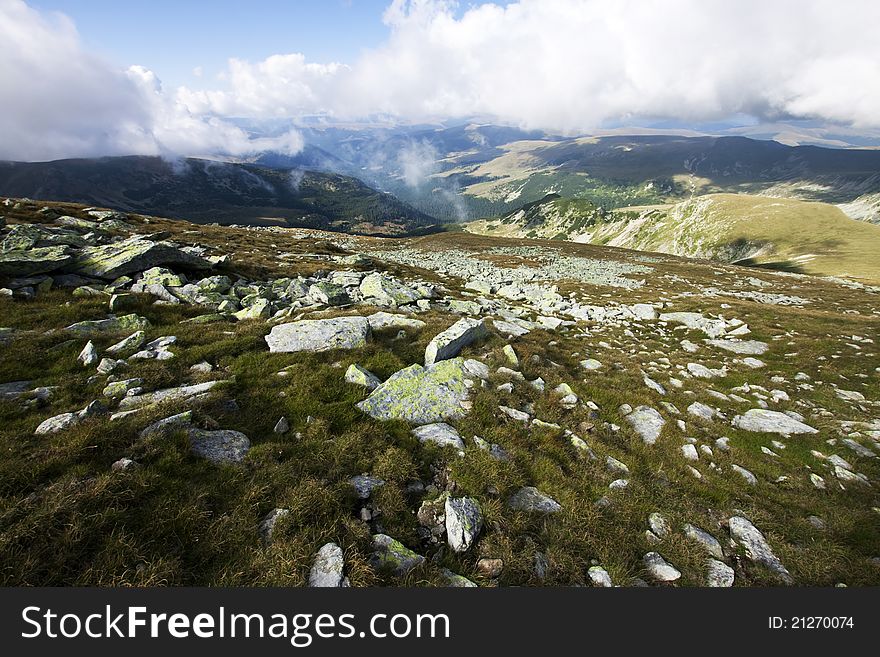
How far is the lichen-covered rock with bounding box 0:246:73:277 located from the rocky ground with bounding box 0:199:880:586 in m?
0.12

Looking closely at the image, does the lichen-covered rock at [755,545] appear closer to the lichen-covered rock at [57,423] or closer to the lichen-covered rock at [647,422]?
the lichen-covered rock at [647,422]

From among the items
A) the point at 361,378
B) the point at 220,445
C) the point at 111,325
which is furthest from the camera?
the point at 111,325

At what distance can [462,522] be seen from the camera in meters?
5.65

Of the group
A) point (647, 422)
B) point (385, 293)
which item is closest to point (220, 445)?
point (647, 422)

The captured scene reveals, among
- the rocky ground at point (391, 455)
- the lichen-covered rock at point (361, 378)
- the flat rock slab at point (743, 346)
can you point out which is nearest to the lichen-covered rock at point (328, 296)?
the rocky ground at point (391, 455)

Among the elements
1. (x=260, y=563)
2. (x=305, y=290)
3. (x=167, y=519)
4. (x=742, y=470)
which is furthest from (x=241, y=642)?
(x=305, y=290)

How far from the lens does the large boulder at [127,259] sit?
1825 centimetres

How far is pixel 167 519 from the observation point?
4707 millimetres

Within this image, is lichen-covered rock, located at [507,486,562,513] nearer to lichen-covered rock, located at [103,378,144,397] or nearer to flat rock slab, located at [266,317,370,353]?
flat rock slab, located at [266,317,370,353]

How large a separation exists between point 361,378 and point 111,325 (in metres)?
10.4

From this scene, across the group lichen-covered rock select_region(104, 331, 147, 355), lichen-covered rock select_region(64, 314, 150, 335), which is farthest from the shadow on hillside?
lichen-covered rock select_region(64, 314, 150, 335)

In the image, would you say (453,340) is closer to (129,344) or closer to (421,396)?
(421,396)

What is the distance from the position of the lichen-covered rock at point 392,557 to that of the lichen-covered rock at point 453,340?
6095mm

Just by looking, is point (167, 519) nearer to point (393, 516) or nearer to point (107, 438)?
point (107, 438)
